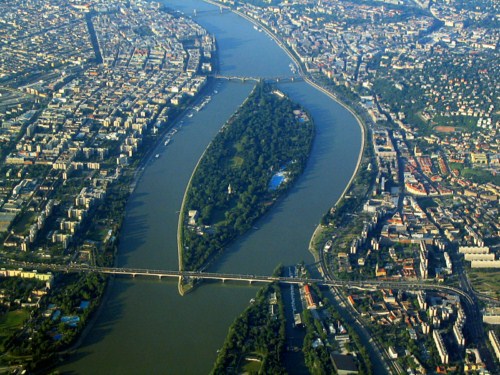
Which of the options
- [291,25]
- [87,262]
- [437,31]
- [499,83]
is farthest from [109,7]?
[87,262]

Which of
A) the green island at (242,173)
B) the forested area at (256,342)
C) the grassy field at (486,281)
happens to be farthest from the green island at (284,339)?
the grassy field at (486,281)

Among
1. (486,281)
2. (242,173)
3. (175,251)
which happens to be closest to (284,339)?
(175,251)

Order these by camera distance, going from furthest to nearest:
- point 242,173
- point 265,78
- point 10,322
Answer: point 265,78 → point 242,173 → point 10,322

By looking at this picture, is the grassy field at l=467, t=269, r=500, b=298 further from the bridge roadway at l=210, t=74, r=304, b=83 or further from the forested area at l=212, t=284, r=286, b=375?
the bridge roadway at l=210, t=74, r=304, b=83

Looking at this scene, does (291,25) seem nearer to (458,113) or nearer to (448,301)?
(458,113)

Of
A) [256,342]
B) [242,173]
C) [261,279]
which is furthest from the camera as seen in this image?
[242,173]

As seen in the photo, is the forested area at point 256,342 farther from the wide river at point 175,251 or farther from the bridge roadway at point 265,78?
the bridge roadway at point 265,78

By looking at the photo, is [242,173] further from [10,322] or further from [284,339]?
[10,322]
